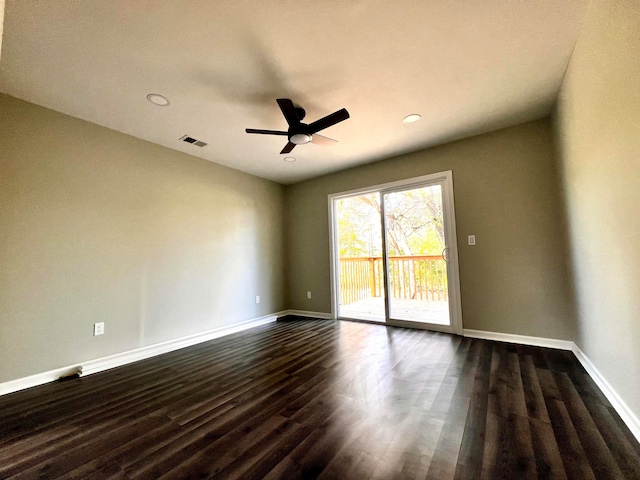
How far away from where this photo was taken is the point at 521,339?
297 centimetres

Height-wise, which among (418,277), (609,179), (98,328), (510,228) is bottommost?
(98,328)

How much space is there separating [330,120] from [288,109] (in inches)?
14.1

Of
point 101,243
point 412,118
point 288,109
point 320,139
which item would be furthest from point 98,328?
point 412,118

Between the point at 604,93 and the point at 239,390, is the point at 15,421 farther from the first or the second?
the point at 604,93

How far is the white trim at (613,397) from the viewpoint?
1.47 m

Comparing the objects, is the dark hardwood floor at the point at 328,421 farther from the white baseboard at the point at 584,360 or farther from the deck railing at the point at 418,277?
the deck railing at the point at 418,277

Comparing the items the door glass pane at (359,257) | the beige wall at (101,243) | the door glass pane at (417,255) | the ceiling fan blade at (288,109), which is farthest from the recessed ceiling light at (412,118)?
the beige wall at (101,243)

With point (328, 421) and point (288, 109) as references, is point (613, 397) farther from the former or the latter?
point (288, 109)

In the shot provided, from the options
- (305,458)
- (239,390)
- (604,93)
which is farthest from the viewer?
(239,390)

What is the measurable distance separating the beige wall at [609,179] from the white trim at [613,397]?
48 millimetres

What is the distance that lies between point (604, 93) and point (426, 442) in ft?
7.40

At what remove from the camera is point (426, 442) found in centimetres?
145

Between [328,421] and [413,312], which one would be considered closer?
[328,421]

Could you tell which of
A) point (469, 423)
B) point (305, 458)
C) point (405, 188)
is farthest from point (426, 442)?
point (405, 188)
